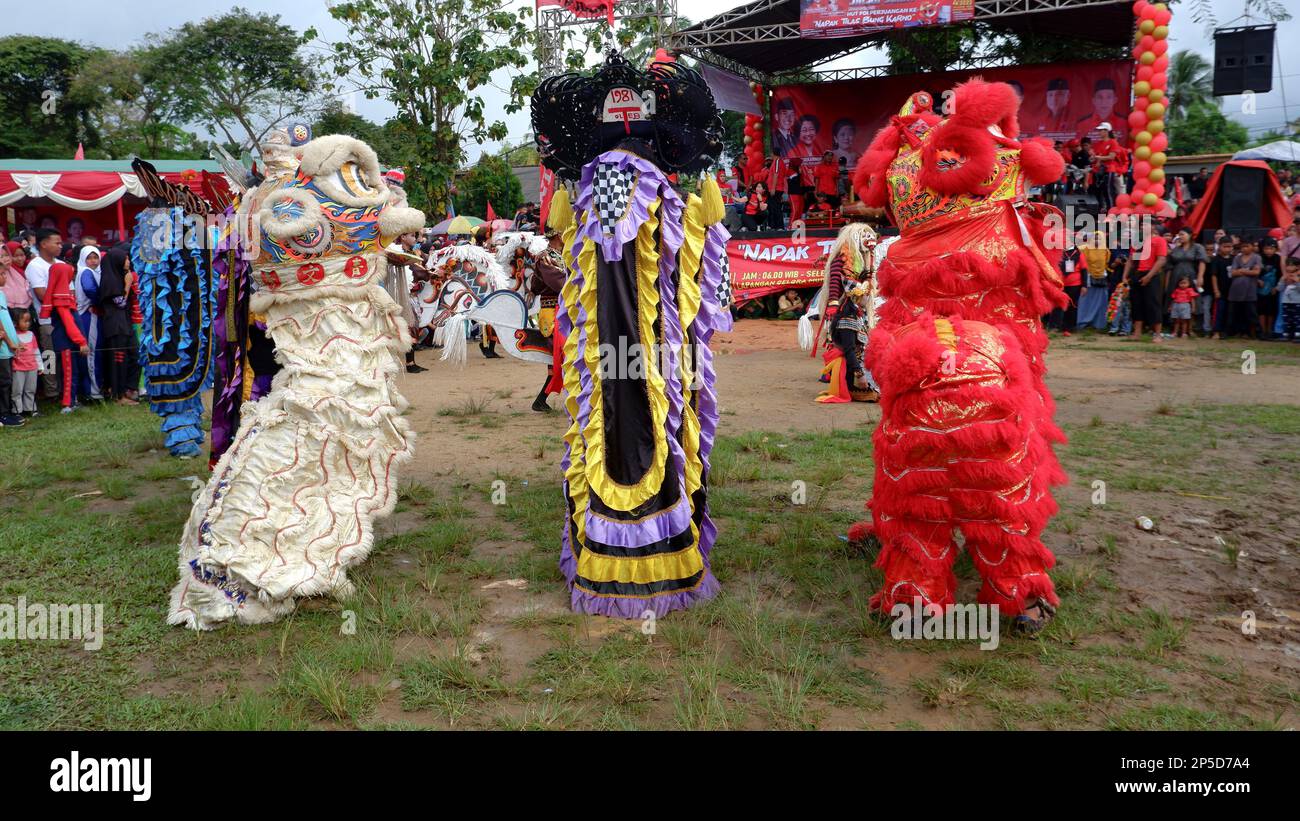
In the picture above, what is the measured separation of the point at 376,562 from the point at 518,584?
0.86 m

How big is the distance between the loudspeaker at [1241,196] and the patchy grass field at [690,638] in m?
11.8

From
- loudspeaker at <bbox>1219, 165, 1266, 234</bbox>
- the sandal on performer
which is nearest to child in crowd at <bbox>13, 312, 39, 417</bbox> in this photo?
the sandal on performer

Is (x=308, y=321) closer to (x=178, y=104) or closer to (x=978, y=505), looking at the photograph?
(x=978, y=505)

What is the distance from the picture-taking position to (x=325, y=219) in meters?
3.98

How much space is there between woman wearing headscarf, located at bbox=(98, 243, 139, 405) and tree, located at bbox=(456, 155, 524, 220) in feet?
39.9

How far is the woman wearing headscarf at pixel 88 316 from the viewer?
9.50 metres

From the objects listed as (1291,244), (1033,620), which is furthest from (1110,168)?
(1033,620)

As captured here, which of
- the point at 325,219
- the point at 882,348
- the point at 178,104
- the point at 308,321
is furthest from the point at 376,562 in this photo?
the point at 178,104

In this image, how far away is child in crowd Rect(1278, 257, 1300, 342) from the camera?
12.1 metres

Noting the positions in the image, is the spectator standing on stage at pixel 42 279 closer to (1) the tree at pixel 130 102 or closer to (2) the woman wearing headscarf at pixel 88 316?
(2) the woman wearing headscarf at pixel 88 316

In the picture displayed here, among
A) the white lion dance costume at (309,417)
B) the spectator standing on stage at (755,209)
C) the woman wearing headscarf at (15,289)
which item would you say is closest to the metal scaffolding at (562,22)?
the spectator standing on stage at (755,209)

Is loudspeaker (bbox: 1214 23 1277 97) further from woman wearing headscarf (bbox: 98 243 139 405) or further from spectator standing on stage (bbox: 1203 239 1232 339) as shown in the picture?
woman wearing headscarf (bbox: 98 243 139 405)

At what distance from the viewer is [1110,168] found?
15.9 metres

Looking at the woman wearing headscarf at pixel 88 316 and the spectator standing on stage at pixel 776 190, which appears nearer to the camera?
the woman wearing headscarf at pixel 88 316
